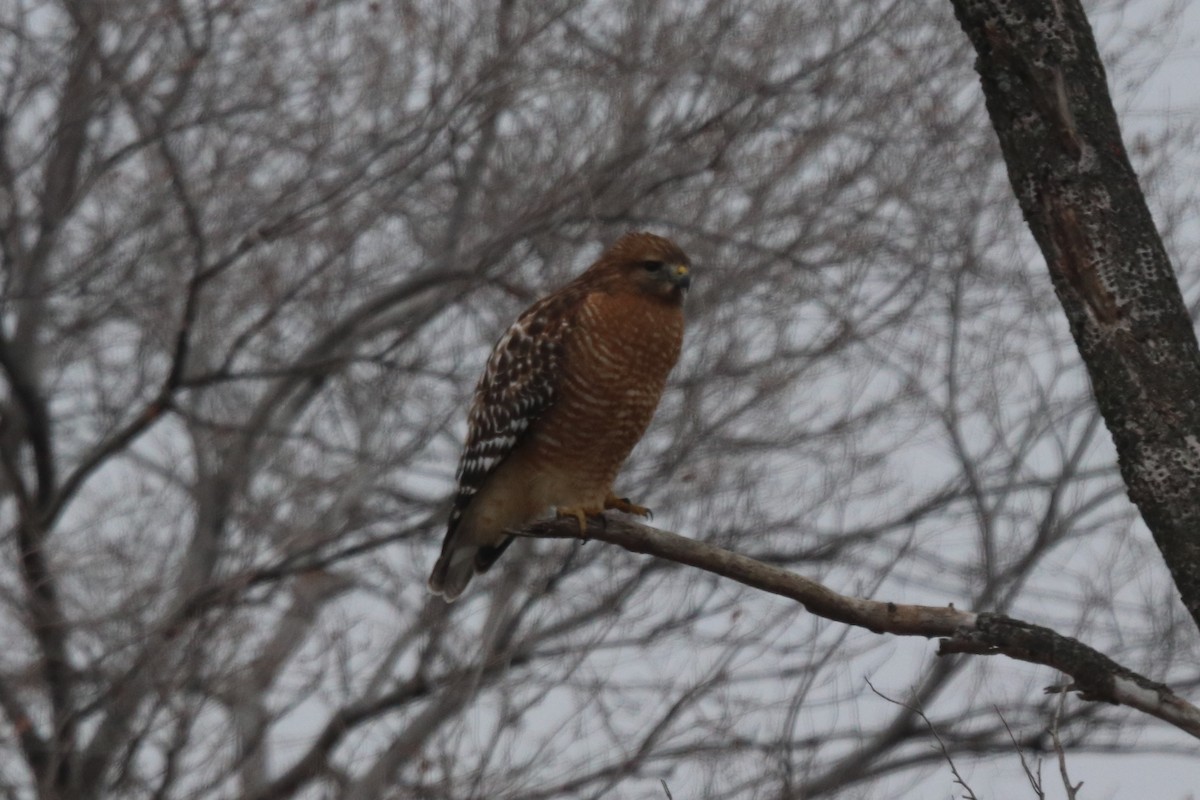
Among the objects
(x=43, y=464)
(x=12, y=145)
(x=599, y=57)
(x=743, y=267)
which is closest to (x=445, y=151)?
(x=599, y=57)

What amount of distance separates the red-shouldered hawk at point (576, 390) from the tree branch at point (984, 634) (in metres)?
2.16

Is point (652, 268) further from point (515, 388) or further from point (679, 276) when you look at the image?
point (515, 388)

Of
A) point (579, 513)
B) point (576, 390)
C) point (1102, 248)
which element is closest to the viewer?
point (1102, 248)

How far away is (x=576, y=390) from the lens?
19.1 feet

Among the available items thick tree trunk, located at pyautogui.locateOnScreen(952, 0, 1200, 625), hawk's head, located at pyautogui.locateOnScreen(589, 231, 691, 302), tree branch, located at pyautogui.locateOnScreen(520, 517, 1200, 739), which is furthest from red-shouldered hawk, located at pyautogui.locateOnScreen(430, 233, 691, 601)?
thick tree trunk, located at pyautogui.locateOnScreen(952, 0, 1200, 625)

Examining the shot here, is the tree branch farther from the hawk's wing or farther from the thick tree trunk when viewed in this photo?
the hawk's wing

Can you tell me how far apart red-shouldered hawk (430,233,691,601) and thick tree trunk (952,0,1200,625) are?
9.27ft

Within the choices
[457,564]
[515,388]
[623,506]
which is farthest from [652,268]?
[457,564]

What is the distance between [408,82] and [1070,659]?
578 cm

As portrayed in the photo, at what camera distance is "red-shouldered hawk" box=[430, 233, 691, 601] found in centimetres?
576

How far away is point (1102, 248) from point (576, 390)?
Answer: 306 cm

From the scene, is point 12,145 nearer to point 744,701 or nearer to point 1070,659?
point 744,701

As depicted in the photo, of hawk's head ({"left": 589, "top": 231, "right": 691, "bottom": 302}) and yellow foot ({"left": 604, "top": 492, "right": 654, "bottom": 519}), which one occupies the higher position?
hawk's head ({"left": 589, "top": 231, "right": 691, "bottom": 302})

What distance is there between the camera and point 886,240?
27.8ft
